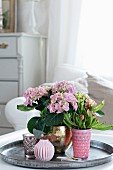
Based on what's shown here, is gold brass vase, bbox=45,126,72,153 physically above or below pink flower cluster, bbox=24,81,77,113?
below

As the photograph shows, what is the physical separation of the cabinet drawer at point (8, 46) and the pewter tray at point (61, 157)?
4.59 feet

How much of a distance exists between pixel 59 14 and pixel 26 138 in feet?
6.04

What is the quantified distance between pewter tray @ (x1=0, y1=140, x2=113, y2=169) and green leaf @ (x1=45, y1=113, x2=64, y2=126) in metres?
0.13

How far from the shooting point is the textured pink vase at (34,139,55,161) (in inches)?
55.4

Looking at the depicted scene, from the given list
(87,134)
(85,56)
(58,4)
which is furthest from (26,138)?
(58,4)

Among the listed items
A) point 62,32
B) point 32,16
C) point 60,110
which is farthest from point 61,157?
point 32,16

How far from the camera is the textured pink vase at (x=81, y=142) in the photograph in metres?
1.45

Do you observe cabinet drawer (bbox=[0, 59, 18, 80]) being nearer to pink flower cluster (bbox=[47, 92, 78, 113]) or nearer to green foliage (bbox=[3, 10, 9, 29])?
green foliage (bbox=[3, 10, 9, 29])

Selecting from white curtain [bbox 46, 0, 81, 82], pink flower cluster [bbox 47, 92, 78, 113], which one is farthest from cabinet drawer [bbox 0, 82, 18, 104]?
pink flower cluster [bbox 47, 92, 78, 113]

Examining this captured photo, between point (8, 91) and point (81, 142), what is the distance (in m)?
1.64

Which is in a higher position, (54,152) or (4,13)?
(4,13)

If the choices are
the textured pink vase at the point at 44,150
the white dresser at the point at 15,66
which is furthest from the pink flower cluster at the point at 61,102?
the white dresser at the point at 15,66

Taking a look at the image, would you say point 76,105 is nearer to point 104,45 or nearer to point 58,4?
point 104,45

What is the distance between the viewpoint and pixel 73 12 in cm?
311
